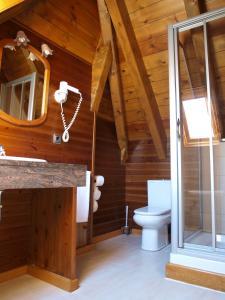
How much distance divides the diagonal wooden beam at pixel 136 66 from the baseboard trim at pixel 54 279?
218 cm

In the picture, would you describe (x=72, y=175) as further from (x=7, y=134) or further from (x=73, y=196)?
(x=7, y=134)

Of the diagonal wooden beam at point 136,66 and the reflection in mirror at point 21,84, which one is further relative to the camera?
the diagonal wooden beam at point 136,66

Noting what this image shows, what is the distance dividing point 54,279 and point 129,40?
2.57 m

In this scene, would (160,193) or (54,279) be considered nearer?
(54,279)

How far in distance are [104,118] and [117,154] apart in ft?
2.12

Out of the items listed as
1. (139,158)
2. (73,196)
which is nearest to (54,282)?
(73,196)

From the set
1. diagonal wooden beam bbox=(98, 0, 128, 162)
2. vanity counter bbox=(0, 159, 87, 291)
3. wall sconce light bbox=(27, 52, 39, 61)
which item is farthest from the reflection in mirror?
diagonal wooden beam bbox=(98, 0, 128, 162)

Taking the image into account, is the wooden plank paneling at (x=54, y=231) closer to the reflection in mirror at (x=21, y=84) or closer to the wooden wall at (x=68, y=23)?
the reflection in mirror at (x=21, y=84)

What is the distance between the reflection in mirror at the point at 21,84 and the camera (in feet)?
7.07

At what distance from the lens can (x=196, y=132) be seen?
250cm

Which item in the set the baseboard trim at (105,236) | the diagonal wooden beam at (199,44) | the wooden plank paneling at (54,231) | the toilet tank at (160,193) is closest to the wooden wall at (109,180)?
the baseboard trim at (105,236)

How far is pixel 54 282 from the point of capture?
79.0 inches

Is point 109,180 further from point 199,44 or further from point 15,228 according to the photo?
point 199,44

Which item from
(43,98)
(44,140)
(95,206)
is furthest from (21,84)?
(95,206)
